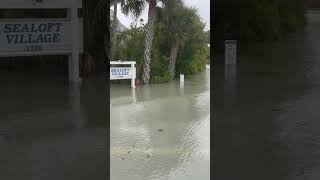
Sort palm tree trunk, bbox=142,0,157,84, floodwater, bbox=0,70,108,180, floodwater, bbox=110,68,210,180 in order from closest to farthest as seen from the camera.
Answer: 1. floodwater, bbox=0,70,108,180
2. floodwater, bbox=110,68,210,180
3. palm tree trunk, bbox=142,0,157,84

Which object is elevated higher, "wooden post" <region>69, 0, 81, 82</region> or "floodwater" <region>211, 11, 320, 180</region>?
"wooden post" <region>69, 0, 81, 82</region>

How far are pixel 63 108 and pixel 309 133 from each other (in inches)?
75.9

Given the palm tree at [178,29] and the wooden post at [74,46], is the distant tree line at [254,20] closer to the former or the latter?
the wooden post at [74,46]

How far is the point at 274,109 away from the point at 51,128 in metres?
1.76

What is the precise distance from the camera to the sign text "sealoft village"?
387 centimetres

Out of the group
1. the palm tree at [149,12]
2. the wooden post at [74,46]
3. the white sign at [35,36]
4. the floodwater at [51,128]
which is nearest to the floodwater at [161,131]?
the palm tree at [149,12]

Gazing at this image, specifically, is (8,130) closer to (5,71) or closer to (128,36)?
(5,71)

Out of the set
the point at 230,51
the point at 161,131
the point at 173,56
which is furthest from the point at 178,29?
the point at 230,51

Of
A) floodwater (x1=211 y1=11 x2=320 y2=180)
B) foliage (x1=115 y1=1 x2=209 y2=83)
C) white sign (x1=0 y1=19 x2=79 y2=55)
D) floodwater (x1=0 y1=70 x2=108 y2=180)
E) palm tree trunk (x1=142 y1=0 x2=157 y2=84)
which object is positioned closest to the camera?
white sign (x1=0 y1=19 x2=79 y2=55)

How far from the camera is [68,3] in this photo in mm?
4086

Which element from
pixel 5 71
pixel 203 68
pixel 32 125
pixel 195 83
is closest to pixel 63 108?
pixel 32 125

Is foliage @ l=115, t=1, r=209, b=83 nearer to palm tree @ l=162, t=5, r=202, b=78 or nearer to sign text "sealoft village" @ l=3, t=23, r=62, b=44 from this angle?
palm tree @ l=162, t=5, r=202, b=78

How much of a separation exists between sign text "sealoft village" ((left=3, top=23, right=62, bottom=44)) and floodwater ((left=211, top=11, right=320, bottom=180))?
4.43 feet

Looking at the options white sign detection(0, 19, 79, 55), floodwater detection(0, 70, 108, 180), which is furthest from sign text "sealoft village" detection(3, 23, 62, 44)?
floodwater detection(0, 70, 108, 180)
